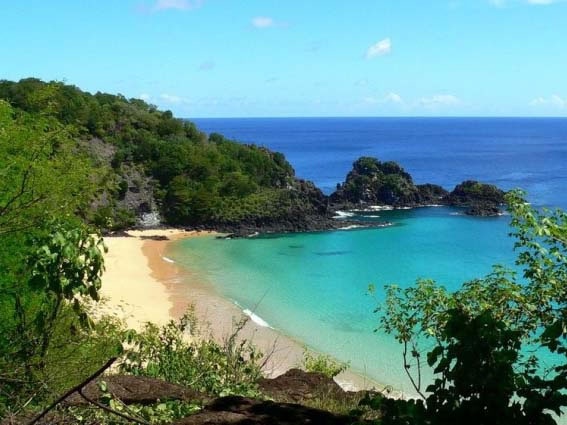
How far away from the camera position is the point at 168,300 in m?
32.2

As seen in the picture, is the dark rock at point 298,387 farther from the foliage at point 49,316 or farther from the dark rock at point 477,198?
the dark rock at point 477,198

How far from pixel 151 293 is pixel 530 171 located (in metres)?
79.7

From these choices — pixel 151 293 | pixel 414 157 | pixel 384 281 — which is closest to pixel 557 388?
pixel 151 293

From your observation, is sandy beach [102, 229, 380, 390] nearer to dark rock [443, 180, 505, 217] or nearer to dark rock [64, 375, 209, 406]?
dark rock [64, 375, 209, 406]

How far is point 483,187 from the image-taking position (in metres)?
67.9

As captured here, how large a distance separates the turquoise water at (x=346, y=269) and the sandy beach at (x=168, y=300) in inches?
39.3

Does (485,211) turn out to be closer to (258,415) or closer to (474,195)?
(474,195)

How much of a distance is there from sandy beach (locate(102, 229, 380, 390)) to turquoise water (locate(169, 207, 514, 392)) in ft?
3.28

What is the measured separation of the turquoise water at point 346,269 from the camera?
2623 cm

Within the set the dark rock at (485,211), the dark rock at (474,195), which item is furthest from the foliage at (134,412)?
the dark rock at (474,195)

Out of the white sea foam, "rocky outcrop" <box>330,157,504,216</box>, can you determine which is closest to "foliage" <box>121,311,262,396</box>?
the white sea foam

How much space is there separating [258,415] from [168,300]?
27.0 metres

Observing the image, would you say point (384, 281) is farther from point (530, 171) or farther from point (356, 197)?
point (530, 171)

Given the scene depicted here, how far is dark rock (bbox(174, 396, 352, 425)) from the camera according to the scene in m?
5.81
